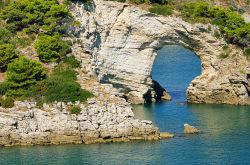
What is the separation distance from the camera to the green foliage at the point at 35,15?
74375 millimetres

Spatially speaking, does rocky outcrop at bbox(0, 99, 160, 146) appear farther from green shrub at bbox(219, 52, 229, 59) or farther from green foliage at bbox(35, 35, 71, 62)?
green shrub at bbox(219, 52, 229, 59)

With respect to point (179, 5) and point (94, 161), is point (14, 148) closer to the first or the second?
point (94, 161)

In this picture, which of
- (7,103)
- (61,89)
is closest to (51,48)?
(61,89)

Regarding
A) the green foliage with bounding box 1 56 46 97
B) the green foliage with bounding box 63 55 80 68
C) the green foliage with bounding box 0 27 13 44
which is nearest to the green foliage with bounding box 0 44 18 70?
the green foliage with bounding box 1 56 46 97

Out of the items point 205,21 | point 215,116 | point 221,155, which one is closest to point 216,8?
point 205,21

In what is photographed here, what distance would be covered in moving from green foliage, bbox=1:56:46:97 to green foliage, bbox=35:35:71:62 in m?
2.83

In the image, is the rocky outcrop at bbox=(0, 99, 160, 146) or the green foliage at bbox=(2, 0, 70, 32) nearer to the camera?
the rocky outcrop at bbox=(0, 99, 160, 146)

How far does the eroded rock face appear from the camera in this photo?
263ft

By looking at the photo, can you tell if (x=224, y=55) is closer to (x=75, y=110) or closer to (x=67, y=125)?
(x=75, y=110)

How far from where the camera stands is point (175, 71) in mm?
107812

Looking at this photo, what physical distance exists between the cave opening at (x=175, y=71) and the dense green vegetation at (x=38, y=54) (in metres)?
18.2

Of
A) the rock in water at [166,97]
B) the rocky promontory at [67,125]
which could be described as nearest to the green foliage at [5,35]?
the rocky promontory at [67,125]

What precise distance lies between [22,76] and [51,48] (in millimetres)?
6325

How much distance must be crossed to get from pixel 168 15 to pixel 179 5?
431 cm
